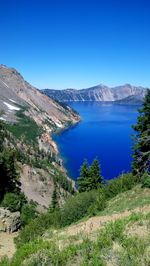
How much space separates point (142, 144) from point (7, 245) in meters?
19.2

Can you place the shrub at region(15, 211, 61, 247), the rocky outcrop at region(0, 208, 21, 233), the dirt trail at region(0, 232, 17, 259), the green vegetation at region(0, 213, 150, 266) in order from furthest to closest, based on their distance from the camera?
the rocky outcrop at region(0, 208, 21, 233), the shrub at region(15, 211, 61, 247), the dirt trail at region(0, 232, 17, 259), the green vegetation at region(0, 213, 150, 266)

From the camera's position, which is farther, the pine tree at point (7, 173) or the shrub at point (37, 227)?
the pine tree at point (7, 173)

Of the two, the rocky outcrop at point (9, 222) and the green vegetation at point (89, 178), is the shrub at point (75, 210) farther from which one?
the green vegetation at point (89, 178)

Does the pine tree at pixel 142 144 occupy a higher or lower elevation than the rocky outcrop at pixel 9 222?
higher

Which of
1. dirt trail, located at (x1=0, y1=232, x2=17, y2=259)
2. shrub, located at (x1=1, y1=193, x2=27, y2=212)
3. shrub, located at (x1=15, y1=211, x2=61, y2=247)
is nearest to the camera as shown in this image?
dirt trail, located at (x1=0, y1=232, x2=17, y2=259)

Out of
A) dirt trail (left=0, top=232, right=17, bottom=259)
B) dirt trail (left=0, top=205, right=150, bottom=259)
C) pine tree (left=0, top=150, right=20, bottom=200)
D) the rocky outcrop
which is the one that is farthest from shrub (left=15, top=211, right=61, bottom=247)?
pine tree (left=0, top=150, right=20, bottom=200)

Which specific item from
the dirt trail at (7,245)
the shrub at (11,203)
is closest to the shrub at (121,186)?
the shrub at (11,203)

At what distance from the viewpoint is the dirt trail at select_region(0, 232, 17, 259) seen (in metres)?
22.8

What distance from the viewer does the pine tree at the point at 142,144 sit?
38.8 m

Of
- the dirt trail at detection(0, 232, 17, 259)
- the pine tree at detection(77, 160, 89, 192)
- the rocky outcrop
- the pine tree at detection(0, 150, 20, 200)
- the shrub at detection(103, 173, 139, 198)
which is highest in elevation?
the pine tree at detection(77, 160, 89, 192)

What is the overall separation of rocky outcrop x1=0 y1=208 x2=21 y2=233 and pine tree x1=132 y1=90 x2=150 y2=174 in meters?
14.2

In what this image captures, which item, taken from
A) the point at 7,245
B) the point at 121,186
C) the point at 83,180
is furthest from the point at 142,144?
the point at 83,180

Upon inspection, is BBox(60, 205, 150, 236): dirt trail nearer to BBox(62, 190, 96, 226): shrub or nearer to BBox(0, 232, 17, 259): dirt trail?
BBox(0, 232, 17, 259): dirt trail

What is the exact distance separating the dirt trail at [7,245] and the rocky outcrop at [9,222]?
27.7 inches
